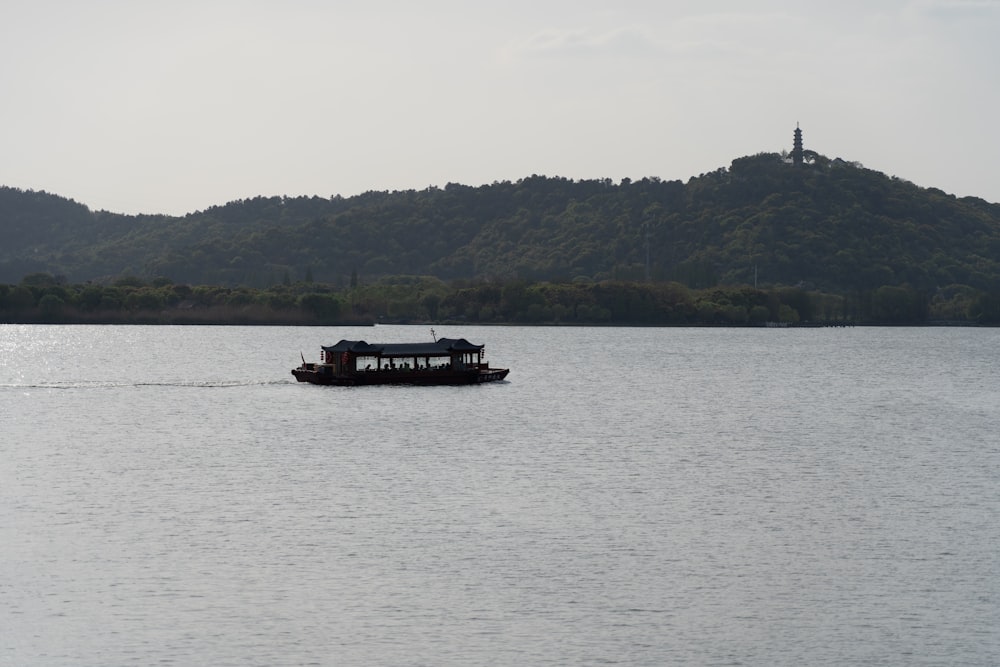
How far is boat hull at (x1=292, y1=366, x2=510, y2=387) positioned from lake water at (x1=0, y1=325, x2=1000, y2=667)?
1950 centimetres

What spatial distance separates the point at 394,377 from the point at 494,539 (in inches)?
2920

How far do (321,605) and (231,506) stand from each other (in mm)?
18616

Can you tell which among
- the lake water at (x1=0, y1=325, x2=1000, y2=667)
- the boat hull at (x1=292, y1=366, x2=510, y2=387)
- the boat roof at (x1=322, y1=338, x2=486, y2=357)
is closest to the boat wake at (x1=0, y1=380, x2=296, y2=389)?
the boat hull at (x1=292, y1=366, x2=510, y2=387)

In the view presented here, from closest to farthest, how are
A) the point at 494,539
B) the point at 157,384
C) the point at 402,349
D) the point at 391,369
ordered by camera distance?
1. the point at 494,539
2. the point at 391,369
3. the point at 402,349
4. the point at 157,384

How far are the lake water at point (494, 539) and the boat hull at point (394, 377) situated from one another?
19.5m

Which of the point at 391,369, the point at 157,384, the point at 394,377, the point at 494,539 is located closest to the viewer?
the point at 494,539

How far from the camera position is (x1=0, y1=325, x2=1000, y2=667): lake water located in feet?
125

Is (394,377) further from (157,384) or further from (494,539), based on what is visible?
(494,539)

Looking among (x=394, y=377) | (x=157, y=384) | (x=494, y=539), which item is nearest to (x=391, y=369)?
(x=394, y=377)

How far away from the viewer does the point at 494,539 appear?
167 feet

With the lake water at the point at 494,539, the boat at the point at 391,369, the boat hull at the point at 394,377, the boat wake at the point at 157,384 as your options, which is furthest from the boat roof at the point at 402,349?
the lake water at the point at 494,539

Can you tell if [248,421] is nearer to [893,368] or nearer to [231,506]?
[231,506]

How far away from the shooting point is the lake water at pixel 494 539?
38.0 m

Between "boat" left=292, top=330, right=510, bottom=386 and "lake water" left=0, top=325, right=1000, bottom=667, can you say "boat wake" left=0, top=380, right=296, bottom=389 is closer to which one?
"boat" left=292, top=330, right=510, bottom=386
